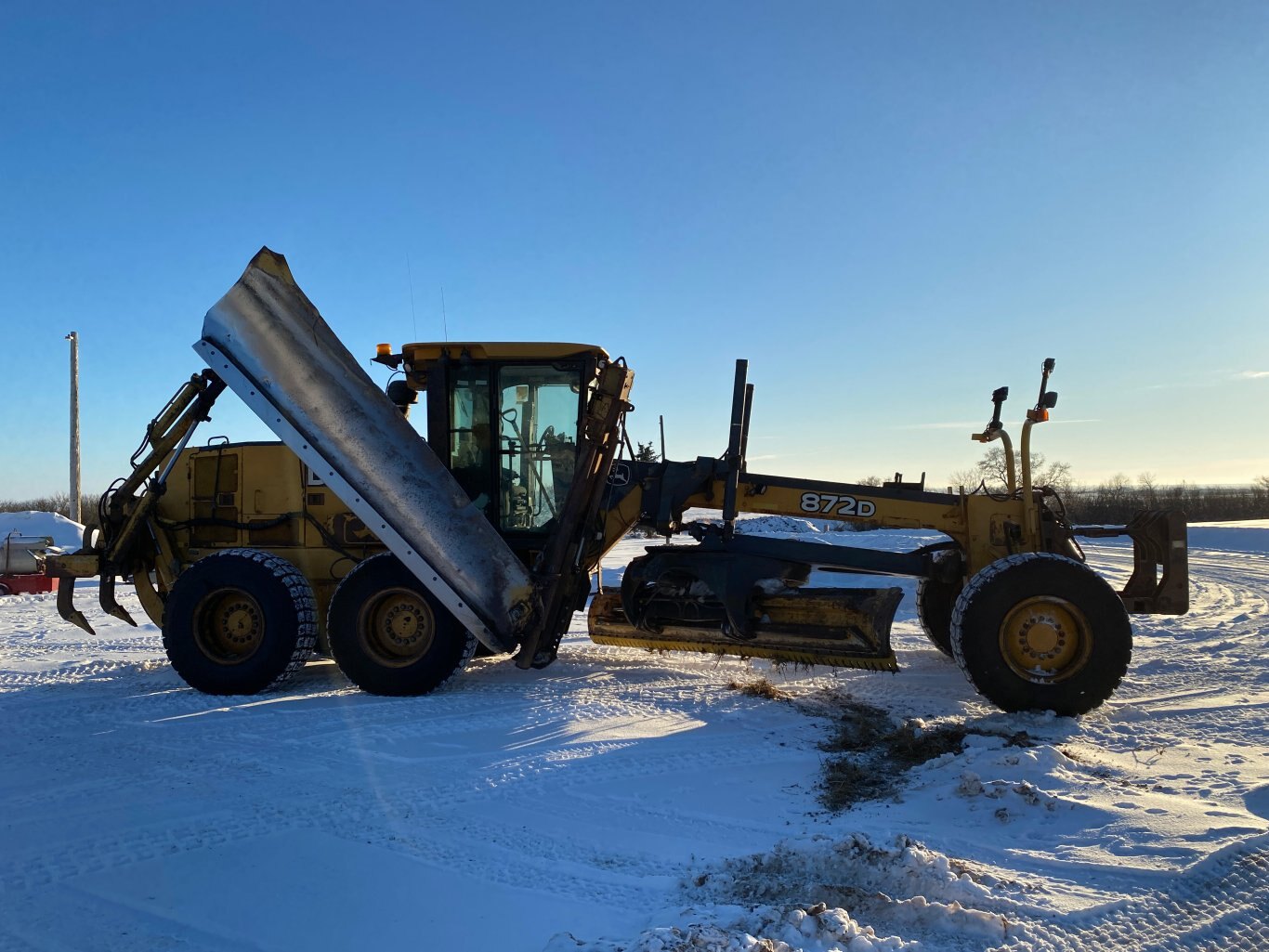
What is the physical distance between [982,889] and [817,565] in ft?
12.1

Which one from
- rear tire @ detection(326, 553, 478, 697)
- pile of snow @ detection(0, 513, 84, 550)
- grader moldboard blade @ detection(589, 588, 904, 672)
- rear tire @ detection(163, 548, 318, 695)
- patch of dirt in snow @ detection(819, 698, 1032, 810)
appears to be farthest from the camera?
pile of snow @ detection(0, 513, 84, 550)

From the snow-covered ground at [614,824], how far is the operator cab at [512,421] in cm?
153

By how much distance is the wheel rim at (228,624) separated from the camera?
23.4 ft

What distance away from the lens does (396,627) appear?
697 cm

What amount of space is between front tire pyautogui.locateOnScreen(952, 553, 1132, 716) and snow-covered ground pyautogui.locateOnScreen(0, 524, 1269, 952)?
225 millimetres

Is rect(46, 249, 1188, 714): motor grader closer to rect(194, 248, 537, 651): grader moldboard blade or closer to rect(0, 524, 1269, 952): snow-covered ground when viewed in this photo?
rect(194, 248, 537, 651): grader moldboard blade

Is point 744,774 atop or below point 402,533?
below

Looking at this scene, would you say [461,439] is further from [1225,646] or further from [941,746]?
[1225,646]

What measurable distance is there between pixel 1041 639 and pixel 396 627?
4.85 m

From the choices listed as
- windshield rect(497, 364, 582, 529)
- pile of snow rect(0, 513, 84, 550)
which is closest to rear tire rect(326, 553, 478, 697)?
windshield rect(497, 364, 582, 529)

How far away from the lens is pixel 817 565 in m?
6.82

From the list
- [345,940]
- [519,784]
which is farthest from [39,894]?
[519,784]

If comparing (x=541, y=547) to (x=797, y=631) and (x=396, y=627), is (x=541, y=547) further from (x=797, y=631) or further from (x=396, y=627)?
(x=797, y=631)

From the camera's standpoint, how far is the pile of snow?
2362cm
